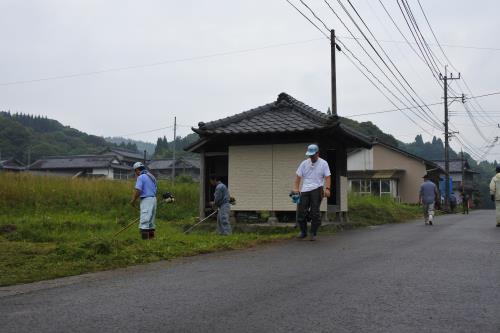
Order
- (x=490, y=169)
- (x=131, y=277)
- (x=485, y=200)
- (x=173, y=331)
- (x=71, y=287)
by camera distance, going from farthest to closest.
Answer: (x=490, y=169) < (x=485, y=200) < (x=131, y=277) < (x=71, y=287) < (x=173, y=331)

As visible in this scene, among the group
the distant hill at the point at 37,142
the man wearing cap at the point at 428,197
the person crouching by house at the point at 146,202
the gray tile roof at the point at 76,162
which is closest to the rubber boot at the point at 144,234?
the person crouching by house at the point at 146,202

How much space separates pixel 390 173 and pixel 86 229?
37.5 m

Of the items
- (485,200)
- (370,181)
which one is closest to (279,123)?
(370,181)

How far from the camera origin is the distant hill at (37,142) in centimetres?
6397

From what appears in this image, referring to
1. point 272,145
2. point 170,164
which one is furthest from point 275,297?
point 170,164

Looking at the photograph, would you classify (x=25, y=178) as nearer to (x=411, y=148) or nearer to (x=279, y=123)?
(x=279, y=123)

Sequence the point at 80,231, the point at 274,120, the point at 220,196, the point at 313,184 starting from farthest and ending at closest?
the point at 274,120 → the point at 80,231 → the point at 220,196 → the point at 313,184

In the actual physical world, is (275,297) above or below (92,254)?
below

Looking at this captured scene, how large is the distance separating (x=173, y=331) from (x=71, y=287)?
207 centimetres

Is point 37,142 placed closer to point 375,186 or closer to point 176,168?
point 176,168

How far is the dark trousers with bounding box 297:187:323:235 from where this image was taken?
9.42 meters

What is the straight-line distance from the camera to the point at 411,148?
96.4 m

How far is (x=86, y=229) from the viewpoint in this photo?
1302 cm

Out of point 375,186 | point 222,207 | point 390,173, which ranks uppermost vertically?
point 390,173
